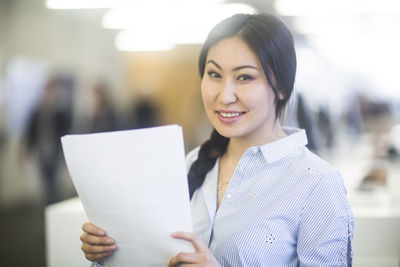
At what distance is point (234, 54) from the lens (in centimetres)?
109

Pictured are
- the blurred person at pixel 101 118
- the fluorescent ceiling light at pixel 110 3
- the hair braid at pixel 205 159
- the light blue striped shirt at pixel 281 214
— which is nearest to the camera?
the light blue striped shirt at pixel 281 214

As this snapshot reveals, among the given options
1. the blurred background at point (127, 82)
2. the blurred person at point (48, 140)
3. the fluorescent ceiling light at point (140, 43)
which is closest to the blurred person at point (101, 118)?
the blurred background at point (127, 82)

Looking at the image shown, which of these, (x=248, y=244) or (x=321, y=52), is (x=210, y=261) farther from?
(x=321, y=52)

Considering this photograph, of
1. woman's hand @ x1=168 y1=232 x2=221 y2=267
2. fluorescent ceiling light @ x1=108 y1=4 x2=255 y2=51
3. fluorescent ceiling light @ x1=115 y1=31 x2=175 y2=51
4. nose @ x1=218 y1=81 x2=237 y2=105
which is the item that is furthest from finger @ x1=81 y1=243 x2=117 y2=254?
fluorescent ceiling light @ x1=115 y1=31 x2=175 y2=51

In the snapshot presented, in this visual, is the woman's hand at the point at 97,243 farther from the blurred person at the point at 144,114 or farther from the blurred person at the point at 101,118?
the blurred person at the point at 144,114

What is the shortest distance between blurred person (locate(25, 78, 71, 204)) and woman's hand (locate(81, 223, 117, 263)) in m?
3.41

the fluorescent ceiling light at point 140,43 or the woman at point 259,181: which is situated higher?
the fluorescent ceiling light at point 140,43

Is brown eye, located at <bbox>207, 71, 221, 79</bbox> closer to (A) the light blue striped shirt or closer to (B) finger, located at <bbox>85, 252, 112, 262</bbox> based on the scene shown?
(A) the light blue striped shirt

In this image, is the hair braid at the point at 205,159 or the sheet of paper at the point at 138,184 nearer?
the sheet of paper at the point at 138,184

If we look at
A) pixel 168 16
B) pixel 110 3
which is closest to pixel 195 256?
pixel 110 3

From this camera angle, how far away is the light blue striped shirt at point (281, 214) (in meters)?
1.00

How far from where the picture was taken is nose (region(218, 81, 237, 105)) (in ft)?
3.56

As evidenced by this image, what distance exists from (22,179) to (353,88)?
5784 millimetres

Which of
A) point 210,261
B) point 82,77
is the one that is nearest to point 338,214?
point 210,261
